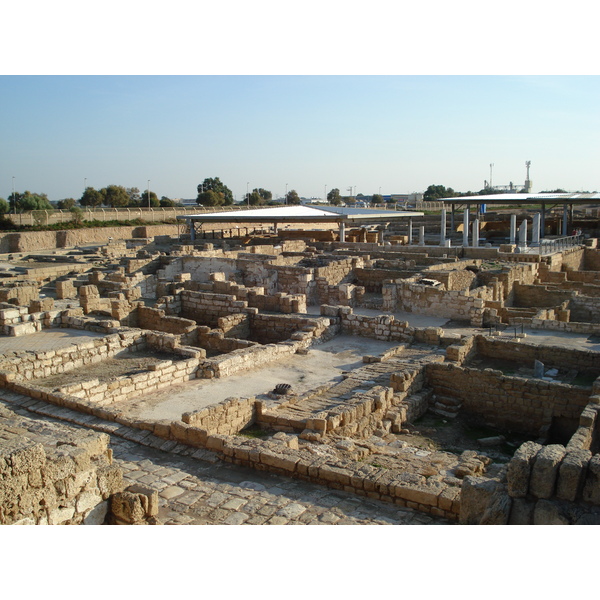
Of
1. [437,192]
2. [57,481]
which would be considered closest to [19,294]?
[57,481]

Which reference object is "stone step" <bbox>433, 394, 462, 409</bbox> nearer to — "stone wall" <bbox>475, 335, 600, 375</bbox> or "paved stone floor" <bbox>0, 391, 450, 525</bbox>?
"stone wall" <bbox>475, 335, 600, 375</bbox>

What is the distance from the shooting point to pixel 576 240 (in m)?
31.0

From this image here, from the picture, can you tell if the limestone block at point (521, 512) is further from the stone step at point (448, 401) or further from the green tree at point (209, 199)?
the green tree at point (209, 199)

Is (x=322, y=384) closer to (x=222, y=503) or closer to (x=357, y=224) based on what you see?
(x=222, y=503)

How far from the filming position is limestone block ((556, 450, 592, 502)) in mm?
5109

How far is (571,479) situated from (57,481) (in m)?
4.21

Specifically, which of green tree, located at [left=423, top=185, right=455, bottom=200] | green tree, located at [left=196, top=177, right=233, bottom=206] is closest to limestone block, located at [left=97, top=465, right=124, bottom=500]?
green tree, located at [left=196, top=177, right=233, bottom=206]

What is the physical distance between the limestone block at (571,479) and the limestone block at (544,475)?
0.05 m

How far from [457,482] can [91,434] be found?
3917 millimetres

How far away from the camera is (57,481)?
4609 millimetres

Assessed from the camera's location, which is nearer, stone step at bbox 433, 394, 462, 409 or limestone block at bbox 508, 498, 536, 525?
limestone block at bbox 508, 498, 536, 525

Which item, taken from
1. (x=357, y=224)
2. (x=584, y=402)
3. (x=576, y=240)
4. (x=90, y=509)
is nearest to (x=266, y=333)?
(x=584, y=402)

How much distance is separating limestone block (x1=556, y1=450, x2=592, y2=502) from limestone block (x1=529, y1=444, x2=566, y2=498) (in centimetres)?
5

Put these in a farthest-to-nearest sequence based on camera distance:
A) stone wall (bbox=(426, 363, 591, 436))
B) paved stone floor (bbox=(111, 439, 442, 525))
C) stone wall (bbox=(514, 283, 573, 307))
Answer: stone wall (bbox=(514, 283, 573, 307)) < stone wall (bbox=(426, 363, 591, 436)) < paved stone floor (bbox=(111, 439, 442, 525))
